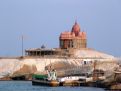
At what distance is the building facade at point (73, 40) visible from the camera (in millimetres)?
169500

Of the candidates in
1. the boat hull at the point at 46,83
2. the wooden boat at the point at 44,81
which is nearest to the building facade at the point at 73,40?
the wooden boat at the point at 44,81

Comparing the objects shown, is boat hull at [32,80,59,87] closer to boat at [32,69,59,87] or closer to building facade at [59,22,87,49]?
boat at [32,69,59,87]

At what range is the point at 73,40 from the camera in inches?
6668

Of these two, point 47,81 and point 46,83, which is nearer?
point 46,83

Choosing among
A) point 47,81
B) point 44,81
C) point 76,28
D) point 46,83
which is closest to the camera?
point 46,83

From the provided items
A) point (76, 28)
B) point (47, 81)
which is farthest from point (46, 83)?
point (76, 28)

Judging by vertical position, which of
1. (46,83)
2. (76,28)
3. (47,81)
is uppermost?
(76,28)

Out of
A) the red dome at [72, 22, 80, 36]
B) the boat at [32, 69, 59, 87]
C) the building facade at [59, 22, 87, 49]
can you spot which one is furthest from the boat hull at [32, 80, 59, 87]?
the red dome at [72, 22, 80, 36]

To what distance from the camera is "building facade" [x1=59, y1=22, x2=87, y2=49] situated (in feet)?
556

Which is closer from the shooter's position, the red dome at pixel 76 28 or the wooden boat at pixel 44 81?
the wooden boat at pixel 44 81

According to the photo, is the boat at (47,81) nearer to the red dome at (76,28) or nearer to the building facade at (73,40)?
the building facade at (73,40)

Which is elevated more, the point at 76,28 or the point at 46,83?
the point at 76,28

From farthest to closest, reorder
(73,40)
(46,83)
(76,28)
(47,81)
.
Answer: (76,28), (73,40), (47,81), (46,83)

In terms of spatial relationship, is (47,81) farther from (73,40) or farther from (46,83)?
(73,40)
